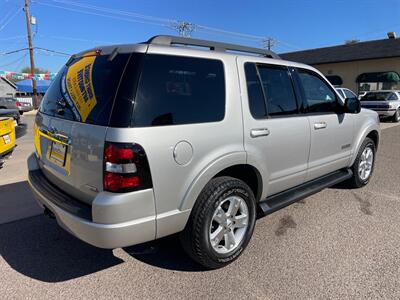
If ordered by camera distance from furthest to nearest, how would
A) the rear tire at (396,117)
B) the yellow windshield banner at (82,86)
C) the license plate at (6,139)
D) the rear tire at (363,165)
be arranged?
the rear tire at (396,117) → the license plate at (6,139) → the rear tire at (363,165) → the yellow windshield banner at (82,86)

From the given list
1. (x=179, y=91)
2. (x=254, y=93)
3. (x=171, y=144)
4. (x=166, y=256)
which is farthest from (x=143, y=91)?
(x=166, y=256)

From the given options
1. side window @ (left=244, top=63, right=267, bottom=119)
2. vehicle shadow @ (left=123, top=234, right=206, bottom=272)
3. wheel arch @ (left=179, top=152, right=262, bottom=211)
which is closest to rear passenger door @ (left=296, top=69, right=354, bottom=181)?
side window @ (left=244, top=63, right=267, bottom=119)

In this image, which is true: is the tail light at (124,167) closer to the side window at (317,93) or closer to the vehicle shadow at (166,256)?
the vehicle shadow at (166,256)

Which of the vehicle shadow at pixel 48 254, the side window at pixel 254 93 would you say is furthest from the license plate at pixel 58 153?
the side window at pixel 254 93

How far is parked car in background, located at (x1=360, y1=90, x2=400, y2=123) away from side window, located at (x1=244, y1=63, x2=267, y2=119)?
49.3 feet

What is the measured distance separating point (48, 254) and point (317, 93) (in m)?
3.59

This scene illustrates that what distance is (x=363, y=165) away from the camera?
519 centimetres

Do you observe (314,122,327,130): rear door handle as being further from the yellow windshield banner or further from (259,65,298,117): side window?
the yellow windshield banner

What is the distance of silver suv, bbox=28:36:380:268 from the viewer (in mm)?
2357

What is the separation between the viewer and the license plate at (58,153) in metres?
2.77

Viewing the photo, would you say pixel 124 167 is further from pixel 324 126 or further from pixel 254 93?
pixel 324 126

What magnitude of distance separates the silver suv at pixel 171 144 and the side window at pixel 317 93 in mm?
249

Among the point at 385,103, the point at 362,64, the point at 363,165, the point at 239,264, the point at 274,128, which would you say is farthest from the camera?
the point at 362,64

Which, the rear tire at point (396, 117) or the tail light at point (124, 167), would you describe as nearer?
the tail light at point (124, 167)
